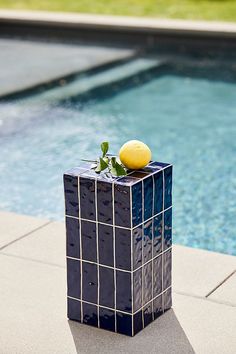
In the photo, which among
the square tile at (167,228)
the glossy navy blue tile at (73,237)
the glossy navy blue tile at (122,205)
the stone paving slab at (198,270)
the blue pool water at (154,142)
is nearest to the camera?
the glossy navy blue tile at (122,205)

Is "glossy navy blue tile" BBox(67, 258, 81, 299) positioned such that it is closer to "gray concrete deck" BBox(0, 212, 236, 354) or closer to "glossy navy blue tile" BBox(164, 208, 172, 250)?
"gray concrete deck" BBox(0, 212, 236, 354)

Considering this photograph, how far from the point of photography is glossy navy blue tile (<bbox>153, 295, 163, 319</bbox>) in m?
3.94

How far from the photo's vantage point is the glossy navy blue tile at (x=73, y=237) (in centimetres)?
376

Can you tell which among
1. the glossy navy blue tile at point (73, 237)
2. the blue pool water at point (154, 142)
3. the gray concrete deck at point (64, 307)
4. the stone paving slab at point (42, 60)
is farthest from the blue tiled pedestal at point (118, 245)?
the stone paving slab at point (42, 60)

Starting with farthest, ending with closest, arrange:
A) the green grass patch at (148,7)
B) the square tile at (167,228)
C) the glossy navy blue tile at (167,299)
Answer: the green grass patch at (148,7)
the glossy navy blue tile at (167,299)
the square tile at (167,228)

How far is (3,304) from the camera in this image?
13.6ft

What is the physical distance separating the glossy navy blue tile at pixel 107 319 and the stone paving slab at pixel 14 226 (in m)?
1.18

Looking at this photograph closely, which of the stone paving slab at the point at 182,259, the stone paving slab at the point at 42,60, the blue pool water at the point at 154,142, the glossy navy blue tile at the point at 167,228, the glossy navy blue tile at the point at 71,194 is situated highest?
the glossy navy blue tile at the point at 71,194

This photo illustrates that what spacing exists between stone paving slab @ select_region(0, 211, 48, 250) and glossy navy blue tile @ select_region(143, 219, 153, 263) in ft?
4.46

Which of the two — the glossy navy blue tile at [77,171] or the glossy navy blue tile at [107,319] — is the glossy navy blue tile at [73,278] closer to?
the glossy navy blue tile at [107,319]

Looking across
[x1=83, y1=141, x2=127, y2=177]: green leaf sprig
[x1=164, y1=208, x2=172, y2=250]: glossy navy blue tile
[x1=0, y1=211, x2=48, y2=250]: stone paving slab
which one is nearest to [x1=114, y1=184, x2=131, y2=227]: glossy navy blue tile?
[x1=83, y1=141, x2=127, y2=177]: green leaf sprig

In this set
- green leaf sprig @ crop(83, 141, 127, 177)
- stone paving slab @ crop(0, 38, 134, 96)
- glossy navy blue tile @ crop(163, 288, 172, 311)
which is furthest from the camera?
stone paving slab @ crop(0, 38, 134, 96)

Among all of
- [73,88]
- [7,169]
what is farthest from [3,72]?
[7,169]

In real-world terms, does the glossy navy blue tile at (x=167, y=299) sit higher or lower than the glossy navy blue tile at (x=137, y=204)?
lower
